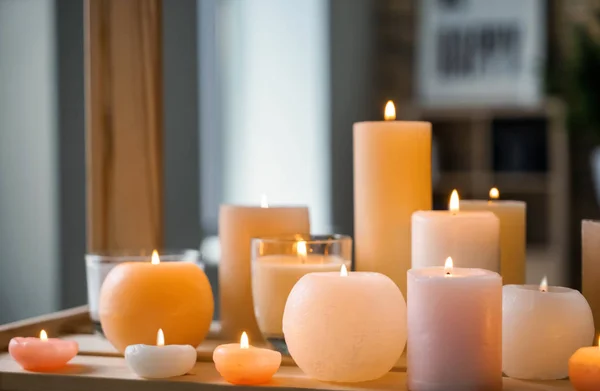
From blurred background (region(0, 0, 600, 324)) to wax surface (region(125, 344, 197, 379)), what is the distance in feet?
5.28

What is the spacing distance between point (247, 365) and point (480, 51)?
394 centimetres

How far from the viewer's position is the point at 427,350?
2.06 feet

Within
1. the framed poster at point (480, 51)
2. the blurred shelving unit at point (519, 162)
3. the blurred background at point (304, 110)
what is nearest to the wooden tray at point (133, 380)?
the blurred background at point (304, 110)

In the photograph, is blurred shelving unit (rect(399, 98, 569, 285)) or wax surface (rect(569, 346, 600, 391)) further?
blurred shelving unit (rect(399, 98, 569, 285))

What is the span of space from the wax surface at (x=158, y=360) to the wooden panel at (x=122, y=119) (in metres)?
0.36

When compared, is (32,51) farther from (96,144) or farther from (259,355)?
(259,355)

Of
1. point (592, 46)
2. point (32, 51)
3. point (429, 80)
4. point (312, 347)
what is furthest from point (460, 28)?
point (312, 347)

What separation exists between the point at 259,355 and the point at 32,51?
187 centimetres

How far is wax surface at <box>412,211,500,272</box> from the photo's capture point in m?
0.74

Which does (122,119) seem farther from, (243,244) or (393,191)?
(393,191)

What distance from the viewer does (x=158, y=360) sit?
671 mm

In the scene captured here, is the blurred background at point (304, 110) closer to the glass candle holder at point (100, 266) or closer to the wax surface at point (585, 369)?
the glass candle holder at point (100, 266)

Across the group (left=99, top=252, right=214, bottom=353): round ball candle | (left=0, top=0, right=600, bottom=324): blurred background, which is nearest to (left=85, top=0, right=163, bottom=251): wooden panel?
(left=99, top=252, right=214, bottom=353): round ball candle

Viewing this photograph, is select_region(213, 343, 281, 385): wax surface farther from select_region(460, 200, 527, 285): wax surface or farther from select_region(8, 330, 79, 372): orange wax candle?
select_region(460, 200, 527, 285): wax surface
